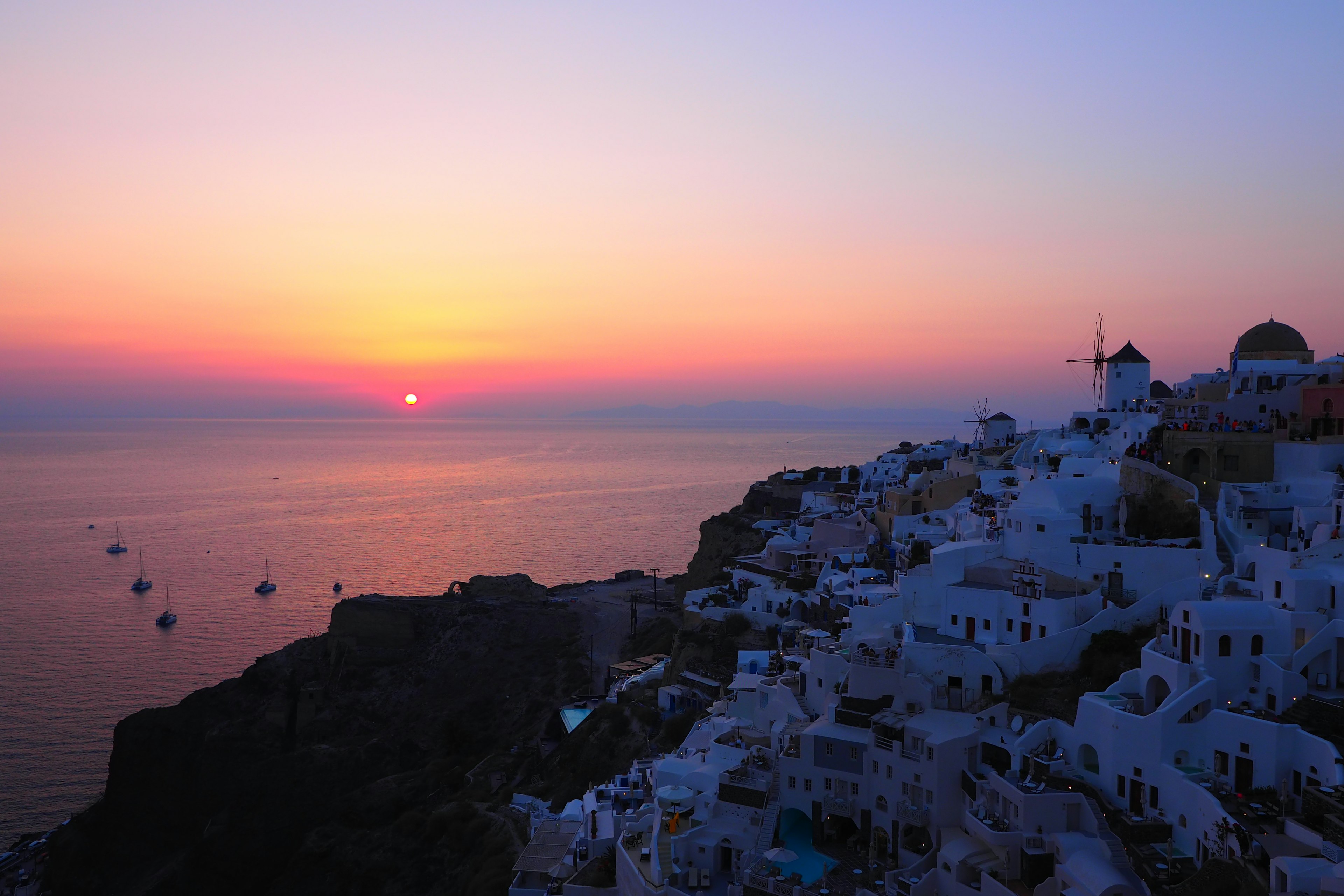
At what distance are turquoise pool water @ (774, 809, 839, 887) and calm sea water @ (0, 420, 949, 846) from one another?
1271 inches

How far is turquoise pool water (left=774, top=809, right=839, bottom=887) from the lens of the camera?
18.2m

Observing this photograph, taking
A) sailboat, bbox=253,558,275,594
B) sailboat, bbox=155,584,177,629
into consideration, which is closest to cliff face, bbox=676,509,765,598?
sailboat, bbox=155,584,177,629

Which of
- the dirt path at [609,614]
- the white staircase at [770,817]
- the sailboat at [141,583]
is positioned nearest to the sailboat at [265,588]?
the sailboat at [141,583]

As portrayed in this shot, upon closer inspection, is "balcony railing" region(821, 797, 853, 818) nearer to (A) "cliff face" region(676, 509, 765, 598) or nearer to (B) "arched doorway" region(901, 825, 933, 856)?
(B) "arched doorway" region(901, 825, 933, 856)

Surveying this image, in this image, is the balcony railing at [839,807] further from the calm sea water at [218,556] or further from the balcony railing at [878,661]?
the calm sea water at [218,556]

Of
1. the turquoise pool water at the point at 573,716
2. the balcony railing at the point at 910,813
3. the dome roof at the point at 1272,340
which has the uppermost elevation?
the dome roof at the point at 1272,340

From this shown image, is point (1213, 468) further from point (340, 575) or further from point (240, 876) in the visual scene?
point (340, 575)

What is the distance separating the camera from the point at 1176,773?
15.7 metres

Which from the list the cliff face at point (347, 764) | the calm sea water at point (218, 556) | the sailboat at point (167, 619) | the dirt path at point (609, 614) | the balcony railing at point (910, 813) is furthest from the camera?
the sailboat at point (167, 619)

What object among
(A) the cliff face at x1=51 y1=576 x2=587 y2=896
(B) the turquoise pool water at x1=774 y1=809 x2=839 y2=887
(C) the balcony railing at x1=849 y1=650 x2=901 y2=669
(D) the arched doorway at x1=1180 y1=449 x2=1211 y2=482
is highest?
(D) the arched doorway at x1=1180 y1=449 x2=1211 y2=482

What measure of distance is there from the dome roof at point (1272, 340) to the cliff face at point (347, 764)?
29.8m

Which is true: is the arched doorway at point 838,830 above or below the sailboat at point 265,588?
above

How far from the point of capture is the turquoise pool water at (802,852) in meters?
18.2

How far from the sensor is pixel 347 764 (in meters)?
39.1
